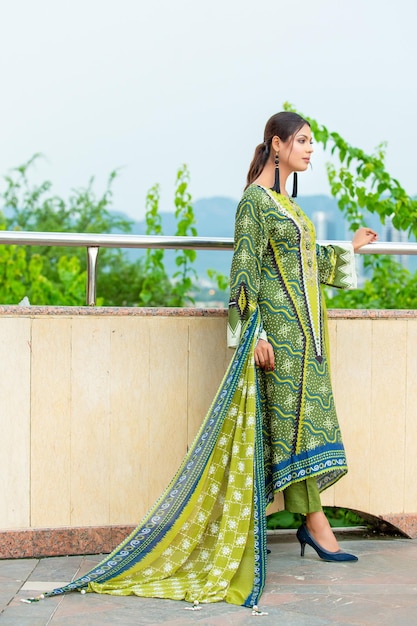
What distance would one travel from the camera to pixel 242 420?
118 inches

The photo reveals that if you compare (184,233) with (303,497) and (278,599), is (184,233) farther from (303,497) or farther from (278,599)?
(278,599)

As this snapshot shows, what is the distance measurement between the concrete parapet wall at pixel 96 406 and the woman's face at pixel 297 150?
0.61 m

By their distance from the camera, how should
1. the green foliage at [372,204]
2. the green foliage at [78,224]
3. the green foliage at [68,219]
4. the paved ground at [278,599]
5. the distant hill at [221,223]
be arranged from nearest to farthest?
1. the paved ground at [278,599]
2. the distant hill at [221,223]
3. the green foliage at [372,204]
4. the green foliage at [78,224]
5. the green foliage at [68,219]

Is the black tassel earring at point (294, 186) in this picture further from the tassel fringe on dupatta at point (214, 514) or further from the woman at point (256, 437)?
the tassel fringe on dupatta at point (214, 514)

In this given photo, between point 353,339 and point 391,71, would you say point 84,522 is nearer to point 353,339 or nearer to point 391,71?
point 353,339

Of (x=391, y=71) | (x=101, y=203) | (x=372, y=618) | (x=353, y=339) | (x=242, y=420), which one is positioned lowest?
(x=372, y=618)

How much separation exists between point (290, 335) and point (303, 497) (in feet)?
1.78

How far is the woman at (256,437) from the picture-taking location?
2.93m

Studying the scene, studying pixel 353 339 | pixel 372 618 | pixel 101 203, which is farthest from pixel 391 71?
pixel 372 618

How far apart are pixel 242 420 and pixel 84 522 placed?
78 centimetres

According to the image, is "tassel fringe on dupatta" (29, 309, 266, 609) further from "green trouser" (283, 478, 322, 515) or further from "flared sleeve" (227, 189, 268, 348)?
"green trouser" (283, 478, 322, 515)

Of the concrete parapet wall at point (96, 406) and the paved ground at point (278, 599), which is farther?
the concrete parapet wall at point (96, 406)

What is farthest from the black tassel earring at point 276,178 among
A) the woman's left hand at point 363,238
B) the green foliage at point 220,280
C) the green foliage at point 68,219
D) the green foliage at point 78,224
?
the green foliage at point 68,219

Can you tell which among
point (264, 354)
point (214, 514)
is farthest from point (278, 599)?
point (264, 354)
